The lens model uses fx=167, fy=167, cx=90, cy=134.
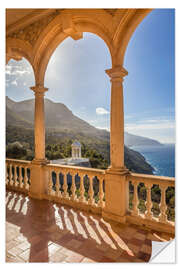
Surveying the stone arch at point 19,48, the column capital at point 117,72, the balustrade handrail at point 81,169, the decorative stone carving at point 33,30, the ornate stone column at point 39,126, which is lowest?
the balustrade handrail at point 81,169

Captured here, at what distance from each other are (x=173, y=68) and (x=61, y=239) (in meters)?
3.07

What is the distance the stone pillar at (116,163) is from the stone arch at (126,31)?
289mm

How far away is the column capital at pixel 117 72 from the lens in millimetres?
3404

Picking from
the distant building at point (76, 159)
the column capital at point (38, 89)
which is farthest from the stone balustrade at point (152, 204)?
the distant building at point (76, 159)

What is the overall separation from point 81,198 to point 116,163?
127 centimetres

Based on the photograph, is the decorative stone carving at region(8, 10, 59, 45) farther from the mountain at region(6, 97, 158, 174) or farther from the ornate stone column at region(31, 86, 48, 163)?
the mountain at region(6, 97, 158, 174)

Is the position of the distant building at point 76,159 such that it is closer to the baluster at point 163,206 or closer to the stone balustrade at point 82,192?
the stone balustrade at point 82,192

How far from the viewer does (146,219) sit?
3.16 metres

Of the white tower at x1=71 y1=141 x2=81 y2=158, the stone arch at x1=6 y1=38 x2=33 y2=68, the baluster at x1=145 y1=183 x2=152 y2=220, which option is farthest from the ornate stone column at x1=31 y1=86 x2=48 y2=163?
the white tower at x1=71 y1=141 x2=81 y2=158

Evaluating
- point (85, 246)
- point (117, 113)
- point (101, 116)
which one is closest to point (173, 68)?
point (117, 113)

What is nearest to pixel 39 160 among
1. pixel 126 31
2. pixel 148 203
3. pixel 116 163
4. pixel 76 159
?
pixel 116 163

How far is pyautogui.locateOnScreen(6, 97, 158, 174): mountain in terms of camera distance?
35.6ft

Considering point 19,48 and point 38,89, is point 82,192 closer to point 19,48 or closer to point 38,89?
point 38,89

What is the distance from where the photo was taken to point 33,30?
15.4ft
